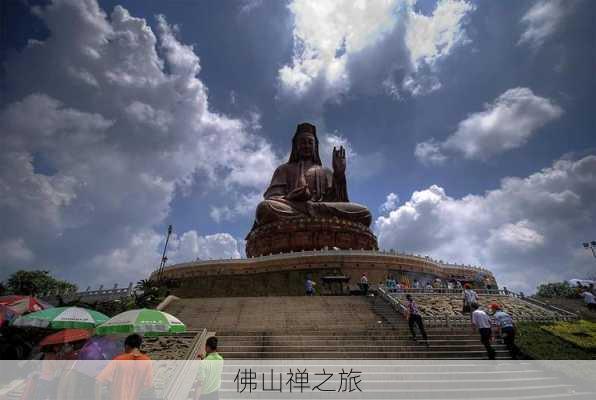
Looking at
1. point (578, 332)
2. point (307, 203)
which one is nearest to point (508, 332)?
point (578, 332)

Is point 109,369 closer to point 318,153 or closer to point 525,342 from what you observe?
point 525,342

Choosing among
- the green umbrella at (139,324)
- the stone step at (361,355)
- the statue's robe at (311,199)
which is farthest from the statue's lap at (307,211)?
the green umbrella at (139,324)

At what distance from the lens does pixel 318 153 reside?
3409 cm

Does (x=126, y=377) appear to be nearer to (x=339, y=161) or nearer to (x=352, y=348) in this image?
(x=352, y=348)

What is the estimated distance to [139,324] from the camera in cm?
571

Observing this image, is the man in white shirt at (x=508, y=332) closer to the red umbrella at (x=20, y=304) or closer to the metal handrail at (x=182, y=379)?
the metal handrail at (x=182, y=379)

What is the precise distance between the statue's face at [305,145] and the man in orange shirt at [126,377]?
29.6 m

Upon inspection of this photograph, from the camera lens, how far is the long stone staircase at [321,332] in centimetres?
807

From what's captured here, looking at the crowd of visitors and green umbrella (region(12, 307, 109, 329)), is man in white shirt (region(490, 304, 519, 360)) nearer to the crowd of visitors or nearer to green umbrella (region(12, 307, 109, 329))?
the crowd of visitors

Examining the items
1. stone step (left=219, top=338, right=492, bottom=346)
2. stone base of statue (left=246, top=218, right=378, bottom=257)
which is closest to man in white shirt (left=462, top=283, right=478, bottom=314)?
stone step (left=219, top=338, right=492, bottom=346)

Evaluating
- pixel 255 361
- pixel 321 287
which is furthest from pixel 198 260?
Result: pixel 255 361

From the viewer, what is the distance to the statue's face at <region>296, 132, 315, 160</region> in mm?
32750

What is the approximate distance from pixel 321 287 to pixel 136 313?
13.5 m

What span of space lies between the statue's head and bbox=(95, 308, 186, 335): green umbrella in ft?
90.1
